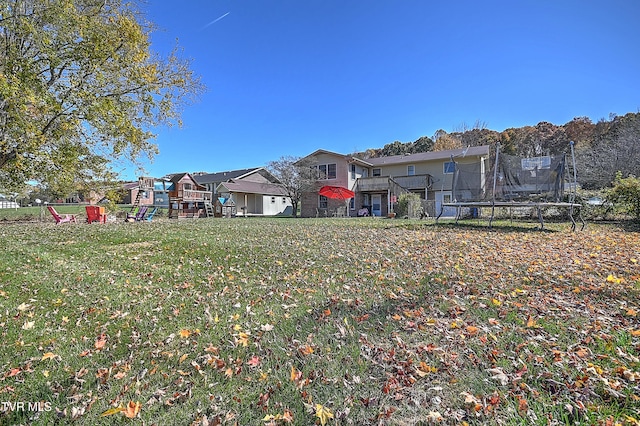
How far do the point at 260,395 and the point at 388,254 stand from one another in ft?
14.2

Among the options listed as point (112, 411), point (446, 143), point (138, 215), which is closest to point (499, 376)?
point (112, 411)

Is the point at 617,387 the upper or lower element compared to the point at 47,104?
lower

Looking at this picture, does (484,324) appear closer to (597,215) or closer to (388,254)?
(388,254)

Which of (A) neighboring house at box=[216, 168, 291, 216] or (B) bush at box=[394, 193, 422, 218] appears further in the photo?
(A) neighboring house at box=[216, 168, 291, 216]

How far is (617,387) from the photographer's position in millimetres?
2072

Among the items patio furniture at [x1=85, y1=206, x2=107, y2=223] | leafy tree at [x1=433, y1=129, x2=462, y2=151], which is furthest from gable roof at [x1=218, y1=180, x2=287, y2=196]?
leafy tree at [x1=433, y1=129, x2=462, y2=151]

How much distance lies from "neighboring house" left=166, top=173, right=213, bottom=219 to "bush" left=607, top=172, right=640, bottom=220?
25266 mm

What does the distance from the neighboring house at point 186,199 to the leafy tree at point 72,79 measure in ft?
43.8

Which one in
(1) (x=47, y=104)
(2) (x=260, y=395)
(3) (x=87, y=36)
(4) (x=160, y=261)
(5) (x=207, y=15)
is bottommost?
(2) (x=260, y=395)

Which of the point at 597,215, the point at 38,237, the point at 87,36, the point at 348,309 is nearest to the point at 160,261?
the point at 348,309

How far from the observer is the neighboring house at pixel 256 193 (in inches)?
1241

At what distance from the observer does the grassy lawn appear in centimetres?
204

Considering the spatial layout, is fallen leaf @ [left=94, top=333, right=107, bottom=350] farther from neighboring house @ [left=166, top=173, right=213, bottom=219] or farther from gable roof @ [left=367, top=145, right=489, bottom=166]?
gable roof @ [left=367, top=145, right=489, bottom=166]

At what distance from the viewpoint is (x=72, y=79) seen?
8.38 metres
